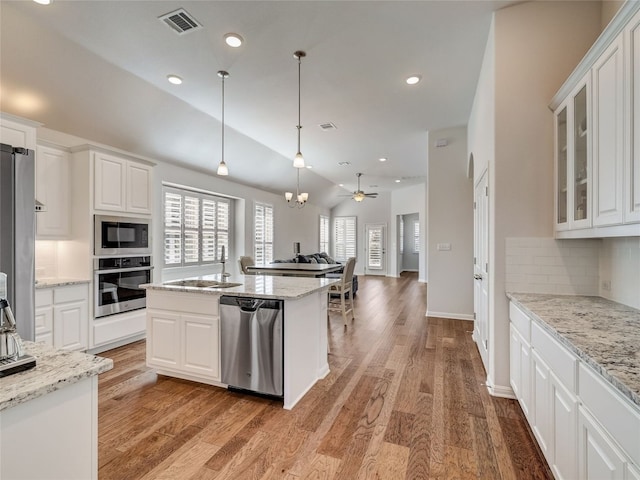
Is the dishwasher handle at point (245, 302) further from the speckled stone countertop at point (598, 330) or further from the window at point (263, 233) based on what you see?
the window at point (263, 233)

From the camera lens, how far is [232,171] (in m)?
6.37

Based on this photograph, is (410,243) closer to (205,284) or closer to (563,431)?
(205,284)

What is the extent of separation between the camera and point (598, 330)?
1.53 meters

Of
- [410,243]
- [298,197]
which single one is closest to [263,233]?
[298,197]

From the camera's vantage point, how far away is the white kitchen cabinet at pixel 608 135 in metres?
1.60

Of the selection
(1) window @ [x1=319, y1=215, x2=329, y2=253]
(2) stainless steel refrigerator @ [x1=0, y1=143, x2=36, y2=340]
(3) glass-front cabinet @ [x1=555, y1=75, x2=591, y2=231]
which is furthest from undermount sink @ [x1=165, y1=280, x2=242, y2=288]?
(1) window @ [x1=319, y1=215, x2=329, y2=253]

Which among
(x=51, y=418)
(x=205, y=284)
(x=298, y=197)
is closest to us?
(x=51, y=418)

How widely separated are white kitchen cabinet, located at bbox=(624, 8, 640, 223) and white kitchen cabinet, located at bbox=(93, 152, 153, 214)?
14.8 ft

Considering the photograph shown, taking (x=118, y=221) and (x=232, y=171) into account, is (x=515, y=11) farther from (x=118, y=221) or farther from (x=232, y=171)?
(x=232, y=171)

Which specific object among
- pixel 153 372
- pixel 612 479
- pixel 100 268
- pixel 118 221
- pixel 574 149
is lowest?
pixel 153 372

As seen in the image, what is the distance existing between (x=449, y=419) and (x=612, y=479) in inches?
53.0

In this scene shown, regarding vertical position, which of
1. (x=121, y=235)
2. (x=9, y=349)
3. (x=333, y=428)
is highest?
(x=121, y=235)

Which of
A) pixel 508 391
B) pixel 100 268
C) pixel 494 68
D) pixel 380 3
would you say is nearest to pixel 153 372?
pixel 100 268

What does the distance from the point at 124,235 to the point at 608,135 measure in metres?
4.58
